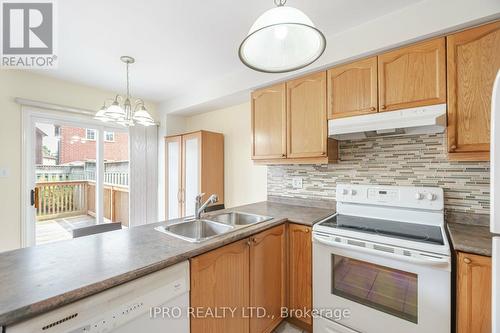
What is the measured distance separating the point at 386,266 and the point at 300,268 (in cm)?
63

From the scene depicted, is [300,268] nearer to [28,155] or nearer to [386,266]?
[386,266]

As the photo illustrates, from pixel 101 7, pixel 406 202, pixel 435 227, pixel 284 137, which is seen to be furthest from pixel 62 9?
pixel 435 227

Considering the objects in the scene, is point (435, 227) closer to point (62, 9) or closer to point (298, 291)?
point (298, 291)

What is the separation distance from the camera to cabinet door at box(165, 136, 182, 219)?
334 centimetres

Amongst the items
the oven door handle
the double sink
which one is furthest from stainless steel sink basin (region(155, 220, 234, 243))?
the oven door handle

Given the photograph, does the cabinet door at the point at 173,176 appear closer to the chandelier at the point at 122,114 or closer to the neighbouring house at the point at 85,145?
the neighbouring house at the point at 85,145

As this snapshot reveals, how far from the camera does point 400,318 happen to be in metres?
1.29

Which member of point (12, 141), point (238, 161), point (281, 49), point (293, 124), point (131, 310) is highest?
point (281, 49)

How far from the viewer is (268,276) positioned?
5.49ft

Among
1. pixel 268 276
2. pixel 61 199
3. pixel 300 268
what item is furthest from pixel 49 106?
pixel 300 268

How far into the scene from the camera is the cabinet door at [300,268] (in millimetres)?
1709

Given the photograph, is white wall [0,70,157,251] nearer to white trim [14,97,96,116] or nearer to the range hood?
white trim [14,97,96,116]

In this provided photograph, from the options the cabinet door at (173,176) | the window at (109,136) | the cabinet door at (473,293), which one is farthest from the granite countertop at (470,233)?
the window at (109,136)

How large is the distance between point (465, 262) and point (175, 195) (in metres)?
3.17
